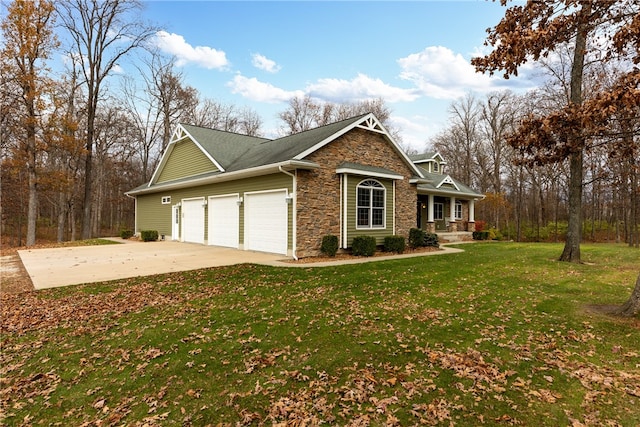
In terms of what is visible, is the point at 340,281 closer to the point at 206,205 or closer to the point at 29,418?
the point at 29,418

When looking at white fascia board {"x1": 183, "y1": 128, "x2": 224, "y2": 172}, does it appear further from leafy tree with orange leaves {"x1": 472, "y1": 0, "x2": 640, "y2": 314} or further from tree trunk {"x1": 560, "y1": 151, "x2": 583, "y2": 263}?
tree trunk {"x1": 560, "y1": 151, "x2": 583, "y2": 263}

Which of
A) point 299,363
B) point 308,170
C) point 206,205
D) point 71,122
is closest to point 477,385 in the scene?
point 299,363

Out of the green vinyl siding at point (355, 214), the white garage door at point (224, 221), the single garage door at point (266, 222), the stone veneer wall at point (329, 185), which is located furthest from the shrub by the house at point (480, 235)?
the white garage door at point (224, 221)

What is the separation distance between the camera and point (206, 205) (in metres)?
15.7

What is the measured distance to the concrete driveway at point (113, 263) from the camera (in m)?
8.20

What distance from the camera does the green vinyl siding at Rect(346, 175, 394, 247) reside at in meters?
12.2

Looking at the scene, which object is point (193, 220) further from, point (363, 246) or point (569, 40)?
point (569, 40)

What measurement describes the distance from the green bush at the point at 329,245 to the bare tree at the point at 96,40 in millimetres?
16533

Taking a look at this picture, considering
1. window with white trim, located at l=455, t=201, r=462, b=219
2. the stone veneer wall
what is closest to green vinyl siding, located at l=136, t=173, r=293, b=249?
the stone veneer wall

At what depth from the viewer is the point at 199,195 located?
16328mm

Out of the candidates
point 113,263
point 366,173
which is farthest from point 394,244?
point 113,263

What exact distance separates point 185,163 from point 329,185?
10.1m

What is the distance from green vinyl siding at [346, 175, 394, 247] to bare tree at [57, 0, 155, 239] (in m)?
16.6

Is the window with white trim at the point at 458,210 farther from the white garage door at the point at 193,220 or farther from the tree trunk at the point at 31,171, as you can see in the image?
the tree trunk at the point at 31,171
